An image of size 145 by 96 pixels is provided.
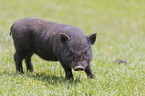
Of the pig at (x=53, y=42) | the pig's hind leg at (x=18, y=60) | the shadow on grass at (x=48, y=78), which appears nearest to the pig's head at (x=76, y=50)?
the pig at (x=53, y=42)

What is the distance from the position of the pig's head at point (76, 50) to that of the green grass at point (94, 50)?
0.45m

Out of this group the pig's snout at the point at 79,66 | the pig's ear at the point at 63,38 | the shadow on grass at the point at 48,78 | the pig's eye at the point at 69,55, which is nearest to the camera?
the pig's snout at the point at 79,66

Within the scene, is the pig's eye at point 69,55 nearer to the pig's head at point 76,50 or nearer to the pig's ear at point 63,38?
the pig's head at point 76,50

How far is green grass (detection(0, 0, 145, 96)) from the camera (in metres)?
4.45

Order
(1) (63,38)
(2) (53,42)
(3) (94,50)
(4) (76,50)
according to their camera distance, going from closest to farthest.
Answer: (4) (76,50) → (1) (63,38) → (2) (53,42) → (3) (94,50)

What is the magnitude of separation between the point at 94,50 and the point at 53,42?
155 inches

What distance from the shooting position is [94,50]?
8.93 m

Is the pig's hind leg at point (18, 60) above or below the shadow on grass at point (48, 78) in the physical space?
above

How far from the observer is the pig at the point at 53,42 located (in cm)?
462

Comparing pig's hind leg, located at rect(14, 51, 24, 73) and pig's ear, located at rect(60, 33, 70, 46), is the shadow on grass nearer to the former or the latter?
pig's hind leg, located at rect(14, 51, 24, 73)

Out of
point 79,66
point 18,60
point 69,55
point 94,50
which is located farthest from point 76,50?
point 94,50

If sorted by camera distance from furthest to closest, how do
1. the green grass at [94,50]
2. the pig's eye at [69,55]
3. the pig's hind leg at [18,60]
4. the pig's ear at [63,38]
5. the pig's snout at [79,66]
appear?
the pig's hind leg at [18,60], the pig's ear at [63,38], the pig's eye at [69,55], the green grass at [94,50], the pig's snout at [79,66]

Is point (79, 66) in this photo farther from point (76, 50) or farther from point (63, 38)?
point (63, 38)

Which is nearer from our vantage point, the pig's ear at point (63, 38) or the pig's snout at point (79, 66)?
the pig's snout at point (79, 66)
